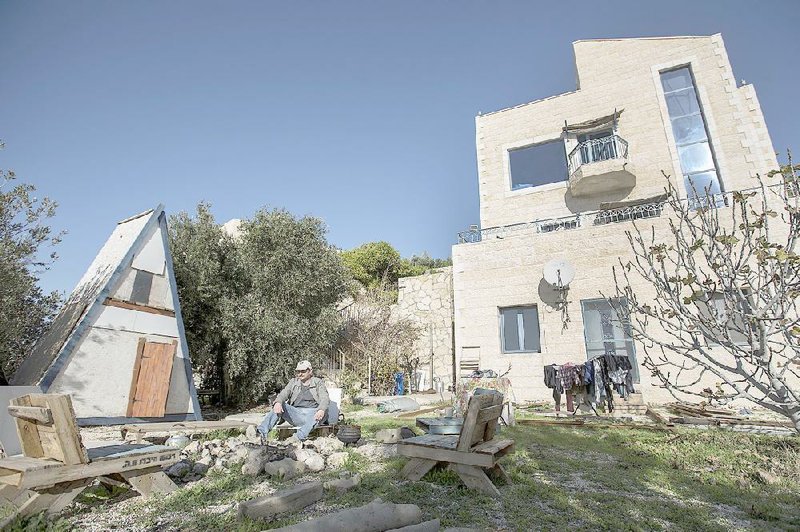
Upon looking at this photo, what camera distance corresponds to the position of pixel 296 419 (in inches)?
234

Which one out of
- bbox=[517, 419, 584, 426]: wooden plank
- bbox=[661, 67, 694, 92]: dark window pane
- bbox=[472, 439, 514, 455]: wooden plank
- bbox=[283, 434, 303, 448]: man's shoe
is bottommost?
bbox=[283, 434, 303, 448]: man's shoe

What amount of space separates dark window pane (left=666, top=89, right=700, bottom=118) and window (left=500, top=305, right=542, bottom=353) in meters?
10.1

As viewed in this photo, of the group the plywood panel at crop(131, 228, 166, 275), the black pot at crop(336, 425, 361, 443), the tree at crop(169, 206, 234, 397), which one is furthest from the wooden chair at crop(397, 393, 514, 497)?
the tree at crop(169, 206, 234, 397)

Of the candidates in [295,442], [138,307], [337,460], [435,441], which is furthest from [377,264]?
[435,441]

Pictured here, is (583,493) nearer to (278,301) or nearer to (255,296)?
(278,301)

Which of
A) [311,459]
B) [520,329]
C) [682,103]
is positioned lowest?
[311,459]

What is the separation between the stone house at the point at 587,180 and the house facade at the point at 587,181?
4 centimetres

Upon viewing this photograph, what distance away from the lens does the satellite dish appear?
12273 millimetres

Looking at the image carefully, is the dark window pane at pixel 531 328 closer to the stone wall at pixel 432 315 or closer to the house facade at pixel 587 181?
the house facade at pixel 587 181

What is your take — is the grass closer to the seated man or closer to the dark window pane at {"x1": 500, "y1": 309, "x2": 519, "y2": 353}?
the seated man

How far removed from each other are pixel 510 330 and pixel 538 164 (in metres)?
8.07

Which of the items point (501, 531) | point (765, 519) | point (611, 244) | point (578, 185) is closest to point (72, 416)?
point (501, 531)

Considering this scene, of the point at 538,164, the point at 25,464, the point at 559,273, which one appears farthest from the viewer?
the point at 538,164

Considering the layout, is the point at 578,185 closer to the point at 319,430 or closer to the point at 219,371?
the point at 319,430
